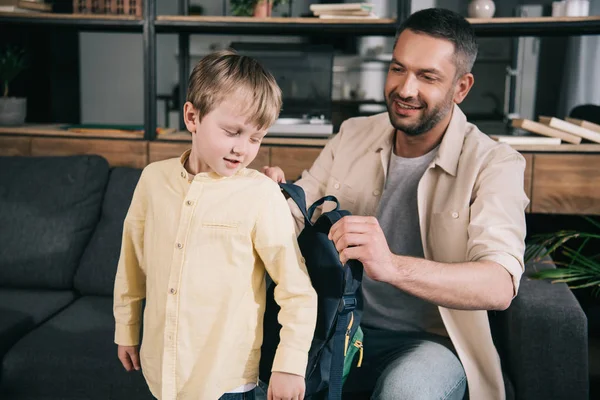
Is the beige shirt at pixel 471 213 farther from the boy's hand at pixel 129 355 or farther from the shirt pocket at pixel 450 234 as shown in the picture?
the boy's hand at pixel 129 355

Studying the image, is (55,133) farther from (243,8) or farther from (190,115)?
(190,115)

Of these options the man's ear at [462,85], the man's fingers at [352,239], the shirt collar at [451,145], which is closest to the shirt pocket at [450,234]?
the shirt collar at [451,145]

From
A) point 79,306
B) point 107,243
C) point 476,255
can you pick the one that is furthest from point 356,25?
point 79,306

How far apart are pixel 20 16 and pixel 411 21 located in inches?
67.6

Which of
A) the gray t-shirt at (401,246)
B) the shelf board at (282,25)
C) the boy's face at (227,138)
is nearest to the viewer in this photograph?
the boy's face at (227,138)

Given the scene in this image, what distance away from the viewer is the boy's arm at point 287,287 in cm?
120

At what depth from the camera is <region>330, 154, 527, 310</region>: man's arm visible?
1232 mm

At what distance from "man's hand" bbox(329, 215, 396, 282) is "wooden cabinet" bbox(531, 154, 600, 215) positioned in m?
1.38

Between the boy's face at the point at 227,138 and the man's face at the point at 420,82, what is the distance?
558 millimetres

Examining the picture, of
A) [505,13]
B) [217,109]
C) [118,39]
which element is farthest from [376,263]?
[118,39]

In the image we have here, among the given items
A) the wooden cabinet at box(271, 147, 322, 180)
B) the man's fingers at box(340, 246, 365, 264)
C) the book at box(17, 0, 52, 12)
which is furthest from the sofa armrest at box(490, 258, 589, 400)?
the book at box(17, 0, 52, 12)

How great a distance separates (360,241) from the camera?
3.99 feet

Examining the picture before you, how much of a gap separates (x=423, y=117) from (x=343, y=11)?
100 cm

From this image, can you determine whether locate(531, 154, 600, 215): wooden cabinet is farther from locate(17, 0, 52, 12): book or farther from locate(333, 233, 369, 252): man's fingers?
locate(17, 0, 52, 12): book
